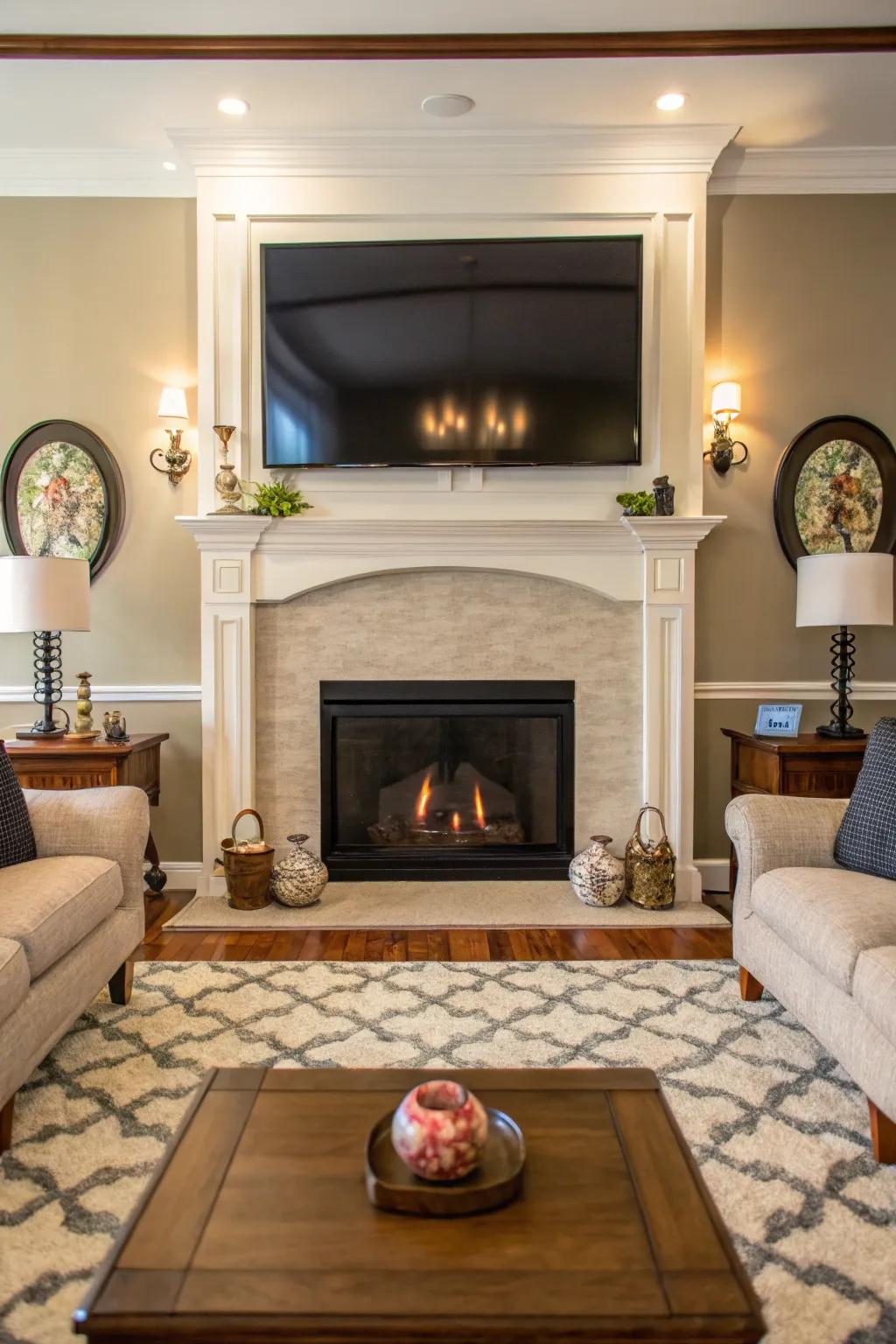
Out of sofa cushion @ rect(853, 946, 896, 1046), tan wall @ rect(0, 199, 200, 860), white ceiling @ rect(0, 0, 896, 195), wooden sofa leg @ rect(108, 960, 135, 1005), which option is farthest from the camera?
tan wall @ rect(0, 199, 200, 860)

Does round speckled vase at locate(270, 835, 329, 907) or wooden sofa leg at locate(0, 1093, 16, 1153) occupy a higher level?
round speckled vase at locate(270, 835, 329, 907)

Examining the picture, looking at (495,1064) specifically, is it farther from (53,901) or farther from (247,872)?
(247,872)

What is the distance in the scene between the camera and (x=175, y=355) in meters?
3.81

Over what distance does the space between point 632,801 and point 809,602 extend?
1.08 meters

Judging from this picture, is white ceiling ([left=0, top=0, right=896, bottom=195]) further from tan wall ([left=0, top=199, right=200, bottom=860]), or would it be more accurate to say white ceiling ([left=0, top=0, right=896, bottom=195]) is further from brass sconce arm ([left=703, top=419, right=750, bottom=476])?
brass sconce arm ([left=703, top=419, right=750, bottom=476])

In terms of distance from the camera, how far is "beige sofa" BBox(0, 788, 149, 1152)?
1.87 m

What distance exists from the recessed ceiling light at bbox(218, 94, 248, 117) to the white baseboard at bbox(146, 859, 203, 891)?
3.05 metres

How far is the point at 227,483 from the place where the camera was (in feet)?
11.7

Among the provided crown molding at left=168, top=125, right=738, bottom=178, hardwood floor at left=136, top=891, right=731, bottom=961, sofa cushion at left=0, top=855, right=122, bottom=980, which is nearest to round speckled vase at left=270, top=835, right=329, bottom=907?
hardwood floor at left=136, top=891, right=731, bottom=961

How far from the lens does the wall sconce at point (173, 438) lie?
12.1 ft

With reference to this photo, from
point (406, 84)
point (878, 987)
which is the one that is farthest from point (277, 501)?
point (878, 987)

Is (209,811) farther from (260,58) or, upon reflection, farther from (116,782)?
(260,58)

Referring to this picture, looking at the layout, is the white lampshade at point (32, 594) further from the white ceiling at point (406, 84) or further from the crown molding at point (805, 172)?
the crown molding at point (805, 172)

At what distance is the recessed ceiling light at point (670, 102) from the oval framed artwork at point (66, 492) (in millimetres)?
2625
